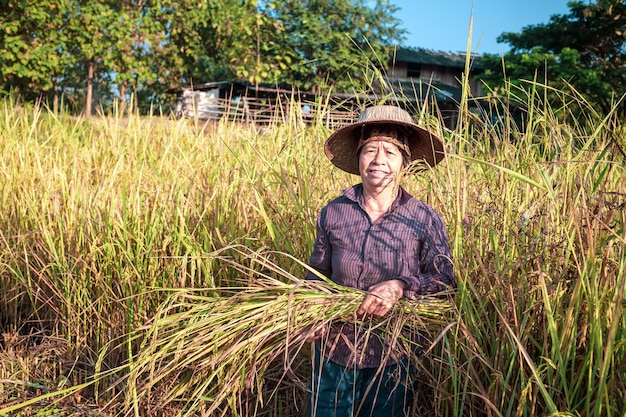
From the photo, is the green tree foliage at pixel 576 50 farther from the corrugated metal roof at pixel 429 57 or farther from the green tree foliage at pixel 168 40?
the corrugated metal roof at pixel 429 57

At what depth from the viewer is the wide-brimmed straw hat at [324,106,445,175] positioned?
1.64 meters

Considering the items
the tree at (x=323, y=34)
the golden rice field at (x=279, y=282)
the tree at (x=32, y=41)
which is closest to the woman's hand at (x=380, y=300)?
the golden rice field at (x=279, y=282)

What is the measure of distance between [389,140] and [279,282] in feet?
1.60

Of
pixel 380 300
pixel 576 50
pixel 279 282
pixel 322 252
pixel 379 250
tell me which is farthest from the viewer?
pixel 576 50

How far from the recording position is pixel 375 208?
1.68 metres

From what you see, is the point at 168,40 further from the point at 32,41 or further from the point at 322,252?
the point at 322,252

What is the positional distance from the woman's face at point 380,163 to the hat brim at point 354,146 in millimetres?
74

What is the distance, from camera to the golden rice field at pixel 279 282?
1262mm

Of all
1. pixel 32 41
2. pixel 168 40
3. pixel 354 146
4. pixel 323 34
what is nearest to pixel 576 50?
pixel 323 34

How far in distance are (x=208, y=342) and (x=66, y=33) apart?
15379 millimetres

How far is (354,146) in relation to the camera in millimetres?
1861

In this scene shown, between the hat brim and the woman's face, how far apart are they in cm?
7

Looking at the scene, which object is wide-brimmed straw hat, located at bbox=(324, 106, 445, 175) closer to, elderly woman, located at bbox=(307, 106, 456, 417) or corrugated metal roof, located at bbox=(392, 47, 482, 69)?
elderly woman, located at bbox=(307, 106, 456, 417)

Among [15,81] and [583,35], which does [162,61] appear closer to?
[15,81]
